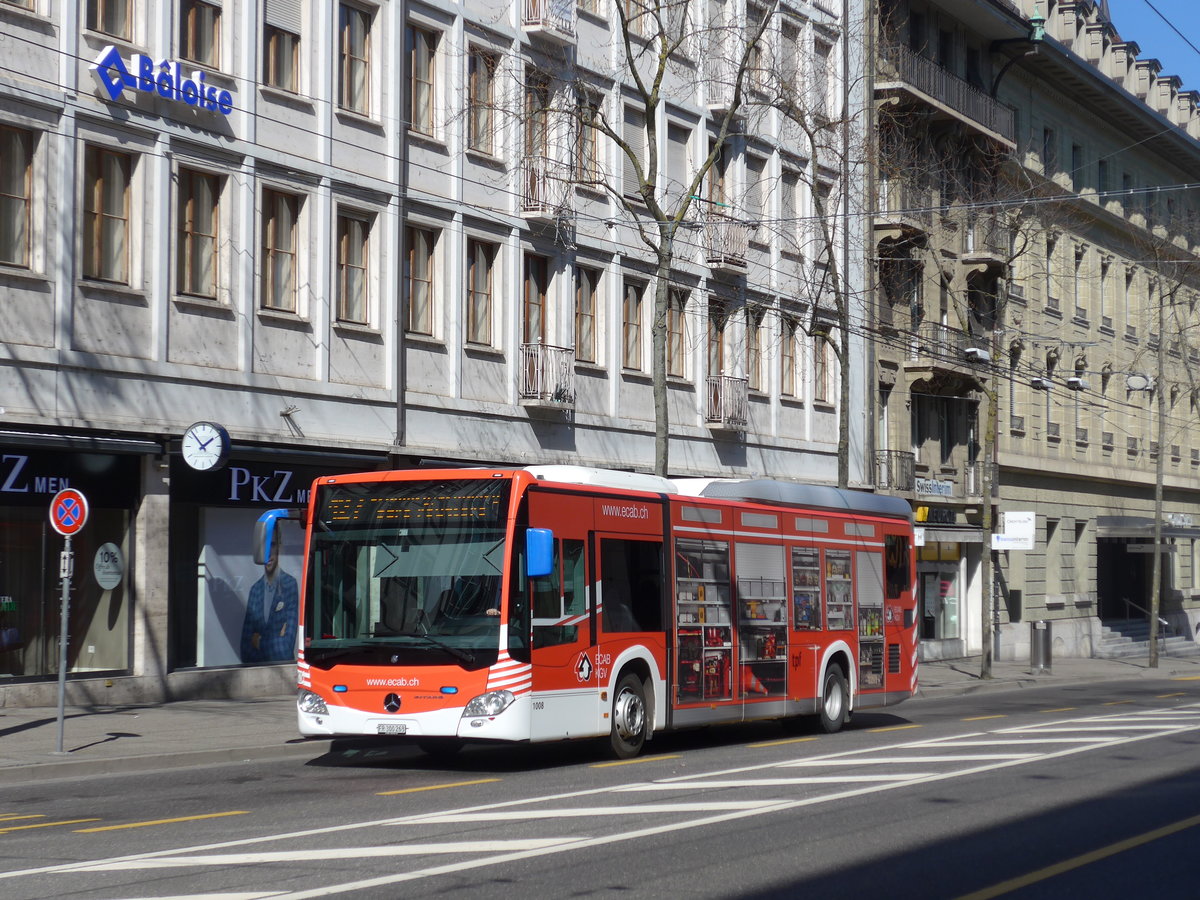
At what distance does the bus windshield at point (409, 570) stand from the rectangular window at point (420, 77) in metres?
13.6

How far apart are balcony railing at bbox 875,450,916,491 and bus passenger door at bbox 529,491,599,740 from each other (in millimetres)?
27222

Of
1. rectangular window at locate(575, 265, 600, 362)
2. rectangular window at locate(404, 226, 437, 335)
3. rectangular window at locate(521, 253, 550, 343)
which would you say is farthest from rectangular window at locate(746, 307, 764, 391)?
rectangular window at locate(404, 226, 437, 335)

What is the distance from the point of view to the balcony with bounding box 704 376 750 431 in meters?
36.6

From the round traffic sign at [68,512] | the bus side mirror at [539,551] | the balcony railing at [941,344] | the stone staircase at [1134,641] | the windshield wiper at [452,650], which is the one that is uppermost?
the balcony railing at [941,344]

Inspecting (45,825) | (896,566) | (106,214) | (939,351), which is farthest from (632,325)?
(45,825)

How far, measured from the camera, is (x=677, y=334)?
35750 millimetres

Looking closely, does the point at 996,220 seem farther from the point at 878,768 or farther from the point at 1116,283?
the point at 878,768

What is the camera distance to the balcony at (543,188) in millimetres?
30547

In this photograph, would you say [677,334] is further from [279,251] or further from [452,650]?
[452,650]

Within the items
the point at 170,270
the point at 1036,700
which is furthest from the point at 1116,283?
the point at 170,270

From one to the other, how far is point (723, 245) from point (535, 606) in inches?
872

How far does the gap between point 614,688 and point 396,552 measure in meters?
2.77

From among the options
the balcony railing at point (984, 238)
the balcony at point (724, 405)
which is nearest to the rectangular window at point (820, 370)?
the balcony at point (724, 405)

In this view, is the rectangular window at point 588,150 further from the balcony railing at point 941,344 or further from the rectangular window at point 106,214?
the balcony railing at point 941,344
